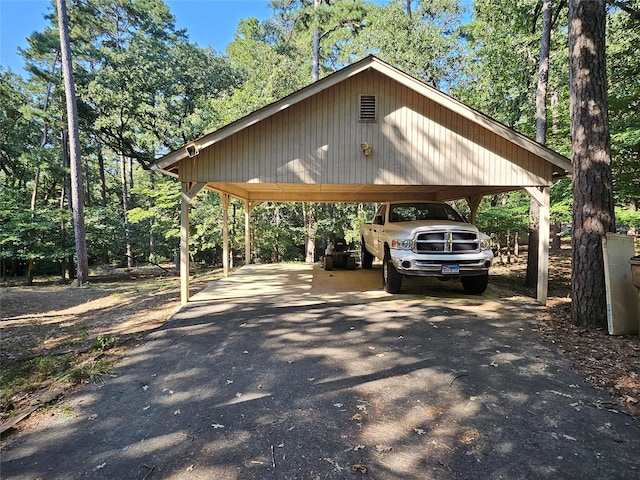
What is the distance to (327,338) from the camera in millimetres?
4953

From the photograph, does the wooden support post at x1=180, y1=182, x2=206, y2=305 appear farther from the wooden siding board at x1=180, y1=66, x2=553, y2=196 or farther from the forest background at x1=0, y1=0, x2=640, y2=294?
the forest background at x1=0, y1=0, x2=640, y2=294

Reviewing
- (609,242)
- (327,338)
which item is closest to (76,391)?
(327,338)

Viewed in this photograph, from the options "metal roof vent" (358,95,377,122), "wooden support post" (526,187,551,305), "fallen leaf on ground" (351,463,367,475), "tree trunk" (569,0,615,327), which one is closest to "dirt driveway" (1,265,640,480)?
"fallen leaf on ground" (351,463,367,475)

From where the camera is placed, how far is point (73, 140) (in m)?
14.5

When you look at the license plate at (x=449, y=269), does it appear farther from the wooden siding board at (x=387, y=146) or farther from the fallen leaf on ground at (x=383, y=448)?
the fallen leaf on ground at (x=383, y=448)

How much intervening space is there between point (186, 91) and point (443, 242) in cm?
1802

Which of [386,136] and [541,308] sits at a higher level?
[386,136]

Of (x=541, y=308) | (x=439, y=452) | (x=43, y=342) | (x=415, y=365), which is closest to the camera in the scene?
(x=439, y=452)

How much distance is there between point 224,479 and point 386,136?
637 centimetres

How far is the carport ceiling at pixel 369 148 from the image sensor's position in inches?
277

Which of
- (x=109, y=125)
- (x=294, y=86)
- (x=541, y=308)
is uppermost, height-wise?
(x=294, y=86)

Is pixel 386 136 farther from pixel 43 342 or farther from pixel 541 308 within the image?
pixel 43 342

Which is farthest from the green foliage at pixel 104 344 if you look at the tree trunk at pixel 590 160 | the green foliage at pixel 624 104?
the green foliage at pixel 624 104

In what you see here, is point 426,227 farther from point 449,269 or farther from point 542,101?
point 542,101
